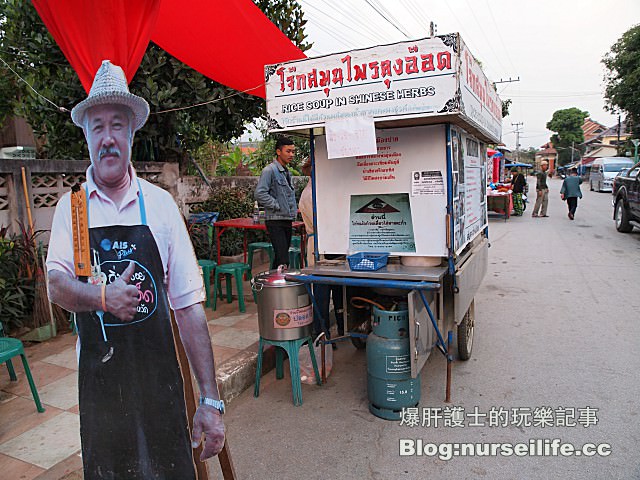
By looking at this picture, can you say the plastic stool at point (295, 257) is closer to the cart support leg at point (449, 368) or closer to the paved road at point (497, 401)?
the paved road at point (497, 401)

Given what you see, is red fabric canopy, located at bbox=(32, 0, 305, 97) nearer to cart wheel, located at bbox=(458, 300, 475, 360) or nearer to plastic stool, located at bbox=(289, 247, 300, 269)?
plastic stool, located at bbox=(289, 247, 300, 269)

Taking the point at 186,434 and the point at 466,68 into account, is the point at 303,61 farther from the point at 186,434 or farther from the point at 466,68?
the point at 186,434

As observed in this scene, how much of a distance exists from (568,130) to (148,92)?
82574 mm

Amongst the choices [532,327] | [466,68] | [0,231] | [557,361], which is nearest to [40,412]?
[0,231]

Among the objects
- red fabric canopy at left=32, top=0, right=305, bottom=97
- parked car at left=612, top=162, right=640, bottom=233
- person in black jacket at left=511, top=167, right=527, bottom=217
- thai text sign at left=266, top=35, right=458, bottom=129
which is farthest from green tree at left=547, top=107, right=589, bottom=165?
thai text sign at left=266, top=35, right=458, bottom=129

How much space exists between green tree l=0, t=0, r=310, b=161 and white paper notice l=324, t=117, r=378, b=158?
3410 millimetres

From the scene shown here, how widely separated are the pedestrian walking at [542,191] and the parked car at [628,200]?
2.29m

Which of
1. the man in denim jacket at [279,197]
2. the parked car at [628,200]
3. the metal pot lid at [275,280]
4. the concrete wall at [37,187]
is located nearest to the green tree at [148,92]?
the concrete wall at [37,187]

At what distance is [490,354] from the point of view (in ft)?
15.9

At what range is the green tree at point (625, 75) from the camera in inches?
1082

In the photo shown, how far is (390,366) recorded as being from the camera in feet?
11.5

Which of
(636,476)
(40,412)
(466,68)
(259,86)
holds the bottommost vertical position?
(636,476)

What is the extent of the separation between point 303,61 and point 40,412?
3219mm

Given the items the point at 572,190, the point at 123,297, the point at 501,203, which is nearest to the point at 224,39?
the point at 123,297
